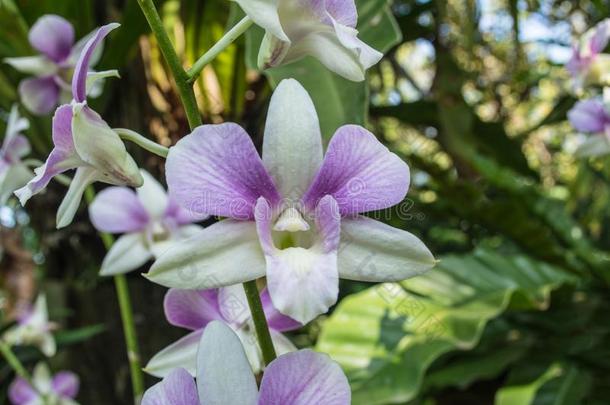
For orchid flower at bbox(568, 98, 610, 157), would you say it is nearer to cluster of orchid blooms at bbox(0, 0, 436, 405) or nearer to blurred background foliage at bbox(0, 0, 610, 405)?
blurred background foliage at bbox(0, 0, 610, 405)

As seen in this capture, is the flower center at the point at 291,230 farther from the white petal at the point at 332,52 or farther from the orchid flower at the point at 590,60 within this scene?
the orchid flower at the point at 590,60

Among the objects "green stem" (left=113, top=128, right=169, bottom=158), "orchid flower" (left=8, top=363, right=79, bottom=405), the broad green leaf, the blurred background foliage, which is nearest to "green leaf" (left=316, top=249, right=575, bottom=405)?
the blurred background foliage

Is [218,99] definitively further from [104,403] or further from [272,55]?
[272,55]

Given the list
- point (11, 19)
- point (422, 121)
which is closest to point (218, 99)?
point (11, 19)

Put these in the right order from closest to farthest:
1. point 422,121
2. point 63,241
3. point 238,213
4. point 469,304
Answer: point 238,213
point 469,304
point 63,241
point 422,121

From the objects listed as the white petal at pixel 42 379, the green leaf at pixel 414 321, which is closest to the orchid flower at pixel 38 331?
the white petal at pixel 42 379

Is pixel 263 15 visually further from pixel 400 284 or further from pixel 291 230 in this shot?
pixel 400 284

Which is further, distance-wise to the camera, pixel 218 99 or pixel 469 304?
pixel 218 99

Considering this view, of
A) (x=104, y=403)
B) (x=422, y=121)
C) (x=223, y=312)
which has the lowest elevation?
(x=104, y=403)
